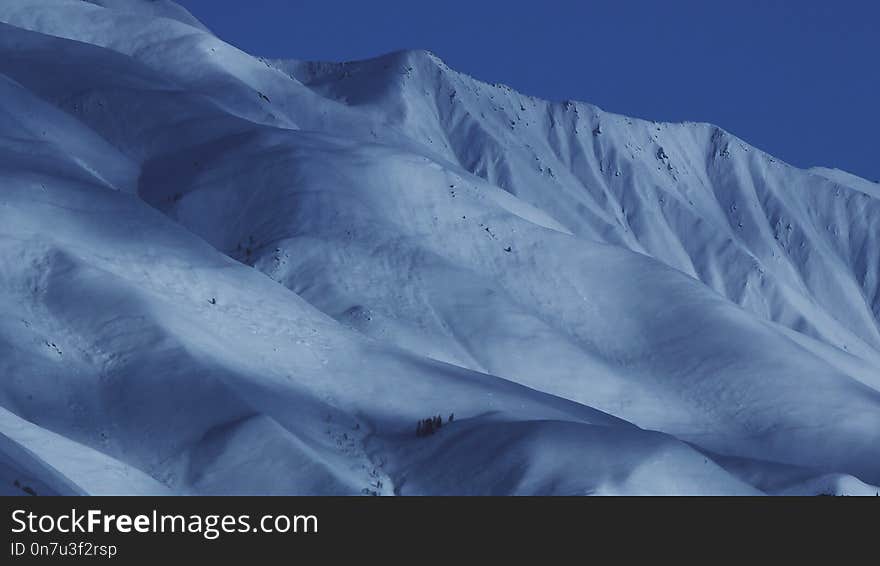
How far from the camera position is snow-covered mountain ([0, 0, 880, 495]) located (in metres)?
24.8

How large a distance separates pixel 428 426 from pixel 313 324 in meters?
5.22

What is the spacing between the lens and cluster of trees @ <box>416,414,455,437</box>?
88.9ft

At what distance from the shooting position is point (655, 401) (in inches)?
1594

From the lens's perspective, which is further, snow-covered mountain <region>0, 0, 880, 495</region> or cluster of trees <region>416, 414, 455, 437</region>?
cluster of trees <region>416, 414, 455, 437</region>

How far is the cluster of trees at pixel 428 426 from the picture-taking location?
1067 inches

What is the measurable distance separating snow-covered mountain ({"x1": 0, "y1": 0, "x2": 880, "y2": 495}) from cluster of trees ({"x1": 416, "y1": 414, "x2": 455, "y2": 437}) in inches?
6.4

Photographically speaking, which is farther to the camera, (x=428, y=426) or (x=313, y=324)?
(x=313, y=324)

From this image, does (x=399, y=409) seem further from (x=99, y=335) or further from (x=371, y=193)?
(x=371, y=193)

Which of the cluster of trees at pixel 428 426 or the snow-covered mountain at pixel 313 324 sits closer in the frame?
the snow-covered mountain at pixel 313 324

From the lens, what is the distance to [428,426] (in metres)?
27.3

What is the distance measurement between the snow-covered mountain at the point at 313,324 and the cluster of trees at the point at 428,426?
0.16m

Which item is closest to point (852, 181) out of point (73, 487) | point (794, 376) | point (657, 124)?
point (657, 124)

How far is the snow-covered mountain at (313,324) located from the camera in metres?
24.8

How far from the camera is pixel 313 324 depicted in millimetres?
31594
